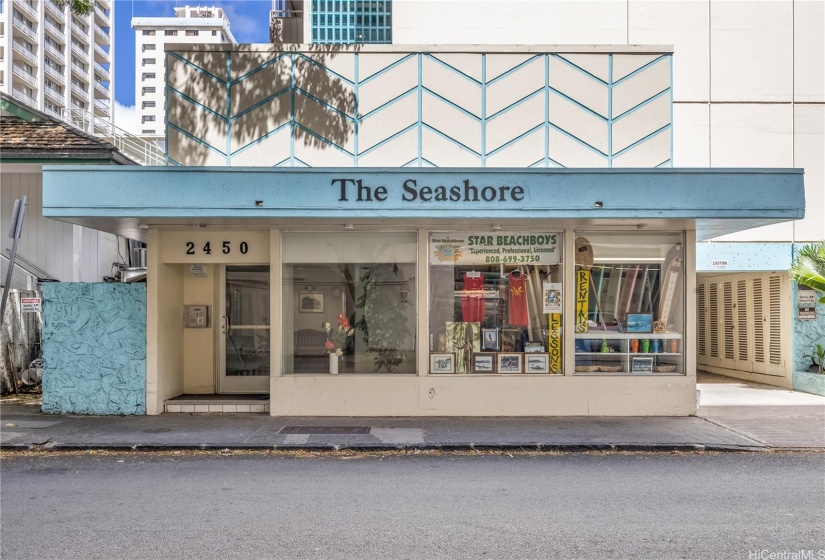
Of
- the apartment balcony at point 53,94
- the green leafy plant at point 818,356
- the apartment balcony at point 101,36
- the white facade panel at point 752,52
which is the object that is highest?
the apartment balcony at point 101,36

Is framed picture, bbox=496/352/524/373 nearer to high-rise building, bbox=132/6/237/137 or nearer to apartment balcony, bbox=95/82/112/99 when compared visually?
apartment balcony, bbox=95/82/112/99

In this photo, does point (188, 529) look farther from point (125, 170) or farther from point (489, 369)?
point (489, 369)

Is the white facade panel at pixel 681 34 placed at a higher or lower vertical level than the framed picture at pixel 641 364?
higher

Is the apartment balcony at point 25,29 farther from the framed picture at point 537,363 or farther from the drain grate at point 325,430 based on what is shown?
the framed picture at point 537,363

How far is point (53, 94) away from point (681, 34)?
234ft

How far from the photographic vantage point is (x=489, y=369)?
36.0 feet

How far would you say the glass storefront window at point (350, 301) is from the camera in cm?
1098

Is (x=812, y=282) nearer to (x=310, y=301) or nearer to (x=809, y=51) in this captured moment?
(x=809, y=51)

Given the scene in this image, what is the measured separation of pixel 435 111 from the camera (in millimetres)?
11242

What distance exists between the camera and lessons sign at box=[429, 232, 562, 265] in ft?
36.1

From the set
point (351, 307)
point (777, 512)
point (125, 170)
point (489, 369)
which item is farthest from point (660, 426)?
point (125, 170)

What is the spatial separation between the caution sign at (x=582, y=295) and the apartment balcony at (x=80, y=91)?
3048 inches

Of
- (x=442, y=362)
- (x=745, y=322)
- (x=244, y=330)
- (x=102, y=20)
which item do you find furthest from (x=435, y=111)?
(x=102, y=20)
